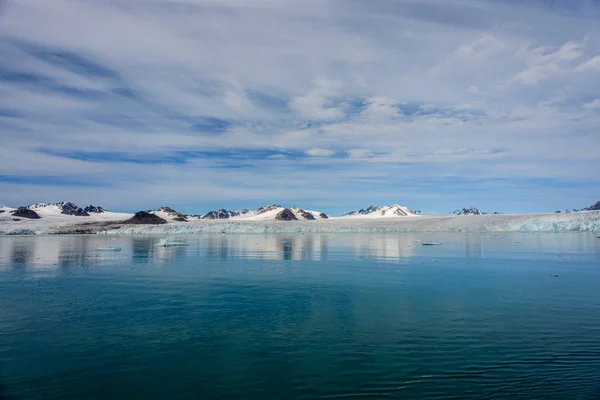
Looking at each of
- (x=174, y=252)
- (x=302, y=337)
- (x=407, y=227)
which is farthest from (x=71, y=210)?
(x=302, y=337)

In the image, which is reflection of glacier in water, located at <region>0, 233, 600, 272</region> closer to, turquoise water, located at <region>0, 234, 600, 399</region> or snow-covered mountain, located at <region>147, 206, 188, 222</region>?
turquoise water, located at <region>0, 234, 600, 399</region>

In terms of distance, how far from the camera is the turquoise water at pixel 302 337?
4.91 meters

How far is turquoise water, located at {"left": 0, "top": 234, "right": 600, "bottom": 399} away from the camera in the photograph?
16.1 ft

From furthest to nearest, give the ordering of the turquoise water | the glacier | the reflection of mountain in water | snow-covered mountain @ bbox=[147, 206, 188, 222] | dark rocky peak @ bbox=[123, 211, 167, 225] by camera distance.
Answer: snow-covered mountain @ bbox=[147, 206, 188, 222]
dark rocky peak @ bbox=[123, 211, 167, 225]
the glacier
the reflection of mountain in water
the turquoise water

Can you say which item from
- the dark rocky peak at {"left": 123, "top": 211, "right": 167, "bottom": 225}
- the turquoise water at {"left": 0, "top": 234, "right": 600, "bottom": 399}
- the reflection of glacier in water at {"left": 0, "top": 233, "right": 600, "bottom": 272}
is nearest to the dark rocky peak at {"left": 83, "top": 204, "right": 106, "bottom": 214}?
the dark rocky peak at {"left": 123, "top": 211, "right": 167, "bottom": 225}

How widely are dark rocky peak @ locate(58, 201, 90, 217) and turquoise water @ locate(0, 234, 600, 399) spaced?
4799 inches

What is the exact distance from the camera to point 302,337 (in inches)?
267

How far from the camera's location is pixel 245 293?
10641mm

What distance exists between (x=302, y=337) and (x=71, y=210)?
134461mm

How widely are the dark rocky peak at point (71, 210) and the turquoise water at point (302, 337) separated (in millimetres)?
121891

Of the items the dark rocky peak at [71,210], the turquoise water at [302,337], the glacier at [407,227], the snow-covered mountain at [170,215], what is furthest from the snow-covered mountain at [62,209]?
the turquoise water at [302,337]

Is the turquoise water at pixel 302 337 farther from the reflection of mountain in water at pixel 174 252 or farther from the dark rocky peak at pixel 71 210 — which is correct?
the dark rocky peak at pixel 71 210

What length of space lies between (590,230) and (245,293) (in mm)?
44898

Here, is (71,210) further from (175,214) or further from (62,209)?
(175,214)
